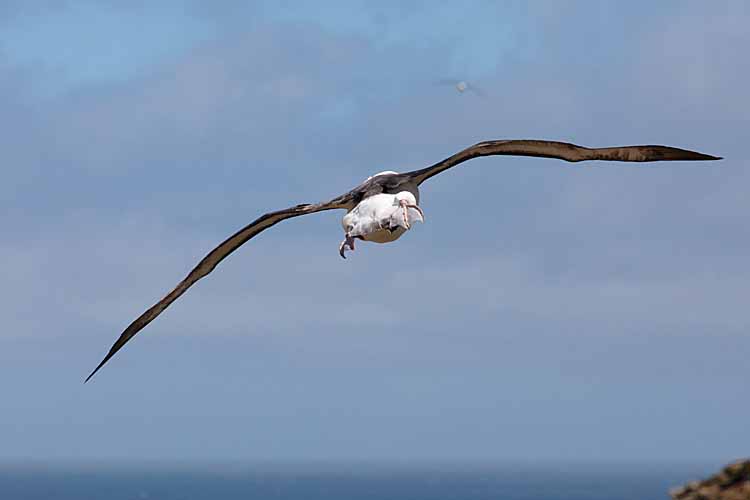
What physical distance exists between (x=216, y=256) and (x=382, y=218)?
143 inches

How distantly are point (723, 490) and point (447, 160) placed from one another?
6.42m

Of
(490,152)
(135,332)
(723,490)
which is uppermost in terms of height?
(490,152)

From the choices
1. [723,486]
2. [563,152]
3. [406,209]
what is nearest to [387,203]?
[406,209]

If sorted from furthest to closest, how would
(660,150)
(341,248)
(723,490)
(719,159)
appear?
(341,248)
(660,150)
(719,159)
(723,490)

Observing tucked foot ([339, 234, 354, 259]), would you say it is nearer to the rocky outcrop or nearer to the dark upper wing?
the dark upper wing

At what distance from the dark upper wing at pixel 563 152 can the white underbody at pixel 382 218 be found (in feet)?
3.24

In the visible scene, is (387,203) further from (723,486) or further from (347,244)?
(723,486)

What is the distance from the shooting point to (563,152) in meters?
19.7

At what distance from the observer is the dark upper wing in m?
19.2

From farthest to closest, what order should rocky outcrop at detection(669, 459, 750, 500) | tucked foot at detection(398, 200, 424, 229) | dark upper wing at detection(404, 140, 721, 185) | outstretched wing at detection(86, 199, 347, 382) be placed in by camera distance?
outstretched wing at detection(86, 199, 347, 382), tucked foot at detection(398, 200, 424, 229), dark upper wing at detection(404, 140, 721, 185), rocky outcrop at detection(669, 459, 750, 500)

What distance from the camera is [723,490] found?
15.6 m

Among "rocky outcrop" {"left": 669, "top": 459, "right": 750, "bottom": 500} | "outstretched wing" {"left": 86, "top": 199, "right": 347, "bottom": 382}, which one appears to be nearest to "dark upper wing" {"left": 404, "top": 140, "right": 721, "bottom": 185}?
"outstretched wing" {"left": 86, "top": 199, "right": 347, "bottom": 382}

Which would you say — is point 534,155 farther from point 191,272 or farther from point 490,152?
point 191,272

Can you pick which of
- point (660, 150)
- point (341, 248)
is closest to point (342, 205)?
point (341, 248)
